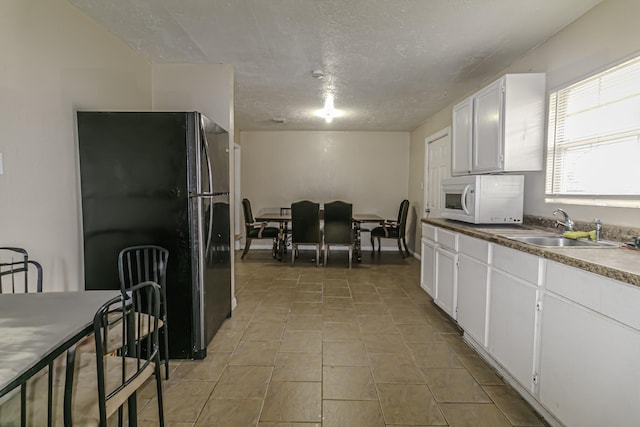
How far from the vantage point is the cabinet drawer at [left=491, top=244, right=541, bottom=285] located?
66.9 inches

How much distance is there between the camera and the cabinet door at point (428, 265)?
3176 mm

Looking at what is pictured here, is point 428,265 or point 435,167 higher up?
point 435,167


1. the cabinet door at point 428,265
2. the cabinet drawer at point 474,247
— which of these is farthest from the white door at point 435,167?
the cabinet drawer at point 474,247

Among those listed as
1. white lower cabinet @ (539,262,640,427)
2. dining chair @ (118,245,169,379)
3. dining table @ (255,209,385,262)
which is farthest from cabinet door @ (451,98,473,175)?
dining chair @ (118,245,169,379)

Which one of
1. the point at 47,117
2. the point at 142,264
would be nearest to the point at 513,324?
the point at 142,264

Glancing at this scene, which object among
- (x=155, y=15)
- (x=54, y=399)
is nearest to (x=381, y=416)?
(x=54, y=399)

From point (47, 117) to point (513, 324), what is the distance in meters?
2.85

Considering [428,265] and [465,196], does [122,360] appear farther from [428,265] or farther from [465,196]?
[428,265]

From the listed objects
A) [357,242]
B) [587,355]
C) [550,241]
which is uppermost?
[550,241]

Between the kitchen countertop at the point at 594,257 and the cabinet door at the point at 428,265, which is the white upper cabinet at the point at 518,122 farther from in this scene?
the cabinet door at the point at 428,265

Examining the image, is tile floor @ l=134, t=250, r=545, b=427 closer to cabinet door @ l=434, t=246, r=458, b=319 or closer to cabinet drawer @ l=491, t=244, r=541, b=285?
cabinet door @ l=434, t=246, r=458, b=319

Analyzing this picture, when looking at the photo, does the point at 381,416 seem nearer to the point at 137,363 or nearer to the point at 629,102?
the point at 137,363

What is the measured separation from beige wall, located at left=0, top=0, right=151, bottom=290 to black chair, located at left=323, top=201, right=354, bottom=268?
128 inches

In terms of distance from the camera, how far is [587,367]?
135 cm
